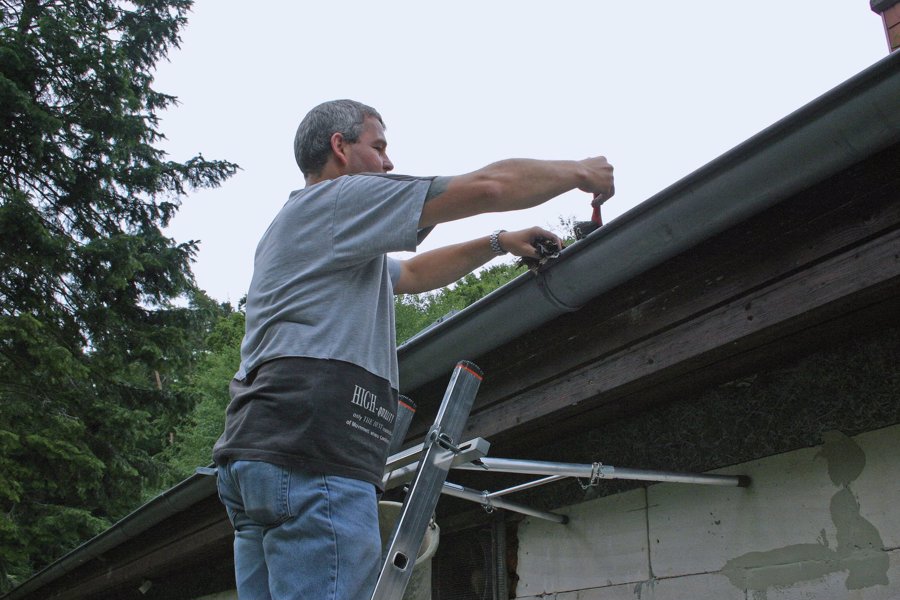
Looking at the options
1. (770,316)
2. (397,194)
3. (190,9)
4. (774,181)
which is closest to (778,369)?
(770,316)

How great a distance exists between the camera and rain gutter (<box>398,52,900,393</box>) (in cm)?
192

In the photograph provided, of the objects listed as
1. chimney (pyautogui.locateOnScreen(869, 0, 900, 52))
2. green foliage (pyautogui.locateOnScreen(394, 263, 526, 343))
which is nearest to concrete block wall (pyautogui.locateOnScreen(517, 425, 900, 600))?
chimney (pyautogui.locateOnScreen(869, 0, 900, 52))

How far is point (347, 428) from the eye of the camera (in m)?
1.53

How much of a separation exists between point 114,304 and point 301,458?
1133cm

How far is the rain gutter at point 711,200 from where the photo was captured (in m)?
1.92

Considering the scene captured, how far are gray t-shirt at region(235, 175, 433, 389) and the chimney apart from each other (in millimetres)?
6134

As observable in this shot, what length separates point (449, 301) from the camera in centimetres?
2784

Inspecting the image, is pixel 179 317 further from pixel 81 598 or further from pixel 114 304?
pixel 81 598

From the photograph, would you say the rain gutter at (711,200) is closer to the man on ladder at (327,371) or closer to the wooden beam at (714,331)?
the wooden beam at (714,331)

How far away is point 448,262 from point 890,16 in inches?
229

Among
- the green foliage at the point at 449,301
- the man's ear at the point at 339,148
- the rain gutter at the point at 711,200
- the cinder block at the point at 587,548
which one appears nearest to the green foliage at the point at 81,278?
the cinder block at the point at 587,548

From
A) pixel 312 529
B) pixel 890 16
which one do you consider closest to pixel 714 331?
pixel 312 529

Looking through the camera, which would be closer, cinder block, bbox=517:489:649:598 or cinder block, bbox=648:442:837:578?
cinder block, bbox=648:442:837:578

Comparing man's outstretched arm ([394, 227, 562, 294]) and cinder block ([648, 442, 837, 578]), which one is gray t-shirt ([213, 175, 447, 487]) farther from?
cinder block ([648, 442, 837, 578])
